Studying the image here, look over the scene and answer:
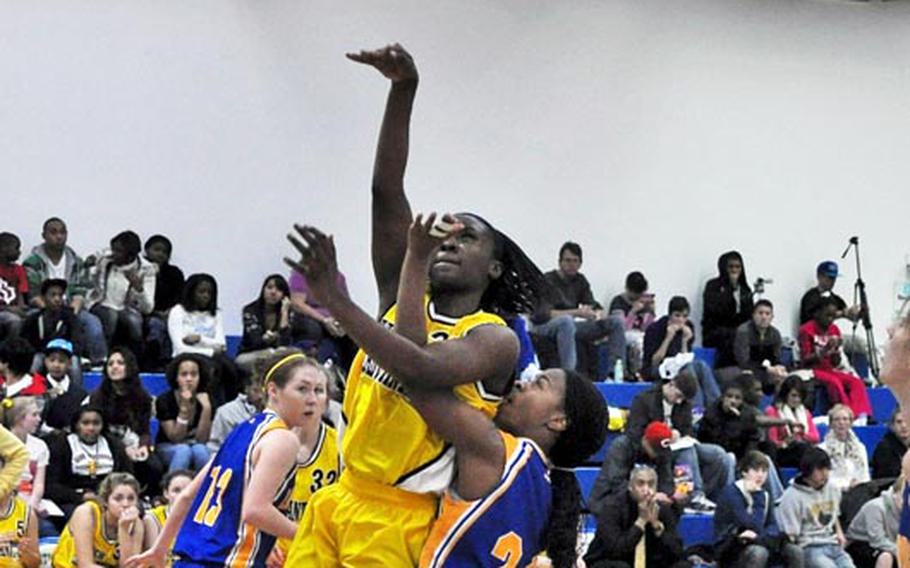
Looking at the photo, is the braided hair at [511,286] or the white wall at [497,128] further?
the white wall at [497,128]

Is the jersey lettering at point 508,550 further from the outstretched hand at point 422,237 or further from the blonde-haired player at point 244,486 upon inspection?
the blonde-haired player at point 244,486

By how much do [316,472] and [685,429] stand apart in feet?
22.3

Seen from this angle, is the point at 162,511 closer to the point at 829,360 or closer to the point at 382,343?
the point at 382,343

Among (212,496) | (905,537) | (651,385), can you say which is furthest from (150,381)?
(905,537)

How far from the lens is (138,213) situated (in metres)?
14.3

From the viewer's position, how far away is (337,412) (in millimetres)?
Answer: 11203

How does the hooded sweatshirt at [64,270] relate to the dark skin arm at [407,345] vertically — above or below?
above

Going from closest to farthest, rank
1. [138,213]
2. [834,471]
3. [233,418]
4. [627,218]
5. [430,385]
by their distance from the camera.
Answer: [430,385], [233,418], [834,471], [138,213], [627,218]

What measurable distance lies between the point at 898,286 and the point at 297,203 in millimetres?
6734

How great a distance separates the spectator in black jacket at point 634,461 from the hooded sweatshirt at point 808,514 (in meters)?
0.81

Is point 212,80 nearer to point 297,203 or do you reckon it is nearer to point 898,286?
point 297,203

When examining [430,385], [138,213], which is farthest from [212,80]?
[430,385]

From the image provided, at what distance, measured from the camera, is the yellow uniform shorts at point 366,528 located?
4488 mm

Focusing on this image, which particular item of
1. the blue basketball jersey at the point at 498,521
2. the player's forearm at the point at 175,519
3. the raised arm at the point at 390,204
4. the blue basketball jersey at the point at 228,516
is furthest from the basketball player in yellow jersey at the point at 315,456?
the blue basketball jersey at the point at 498,521
